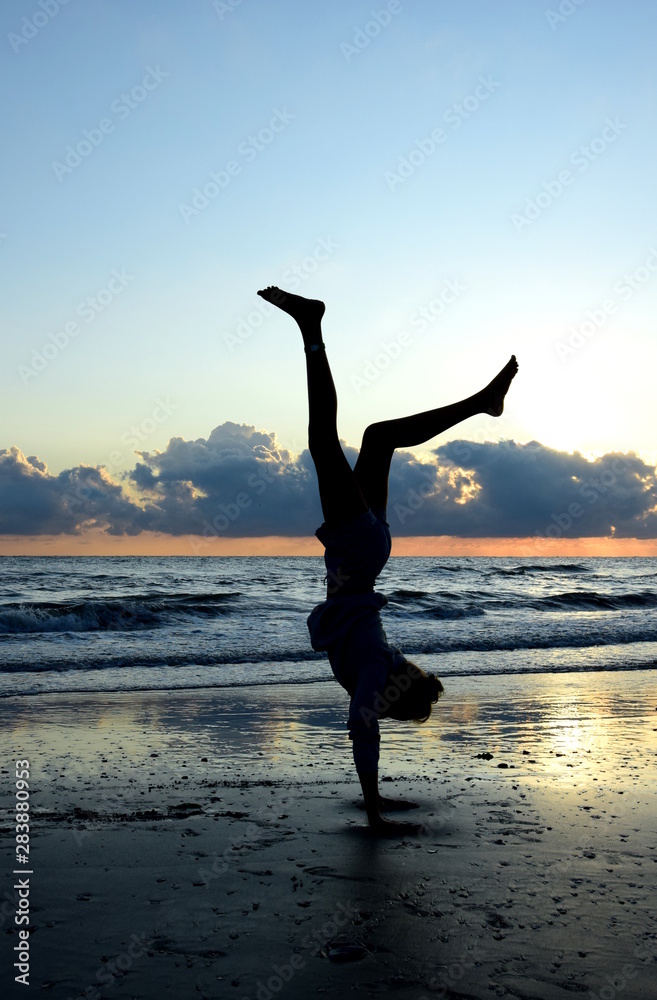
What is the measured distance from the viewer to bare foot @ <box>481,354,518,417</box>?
4.44 meters

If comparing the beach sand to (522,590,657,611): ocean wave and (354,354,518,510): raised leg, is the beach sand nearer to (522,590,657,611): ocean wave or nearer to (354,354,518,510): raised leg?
(354,354,518,510): raised leg

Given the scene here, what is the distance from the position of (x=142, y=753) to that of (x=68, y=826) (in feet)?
6.10

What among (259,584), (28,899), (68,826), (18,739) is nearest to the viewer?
(28,899)

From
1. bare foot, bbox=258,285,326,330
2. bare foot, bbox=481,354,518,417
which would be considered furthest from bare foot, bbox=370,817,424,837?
bare foot, bbox=258,285,326,330

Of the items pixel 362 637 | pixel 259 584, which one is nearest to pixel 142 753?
pixel 362 637

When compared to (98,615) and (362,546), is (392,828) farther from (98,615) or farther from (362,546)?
(98,615)

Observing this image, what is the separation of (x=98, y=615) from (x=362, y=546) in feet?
60.8

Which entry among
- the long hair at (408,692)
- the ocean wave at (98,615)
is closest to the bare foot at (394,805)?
the long hair at (408,692)

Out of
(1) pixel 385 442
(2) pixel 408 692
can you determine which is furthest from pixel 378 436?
(2) pixel 408 692

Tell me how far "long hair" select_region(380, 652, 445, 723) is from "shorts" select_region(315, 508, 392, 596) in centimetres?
50

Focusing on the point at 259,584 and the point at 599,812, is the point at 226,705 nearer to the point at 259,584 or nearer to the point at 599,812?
the point at 599,812

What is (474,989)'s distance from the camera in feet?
8.27

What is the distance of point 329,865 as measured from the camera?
3.67 meters

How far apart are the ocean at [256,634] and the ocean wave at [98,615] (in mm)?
43
